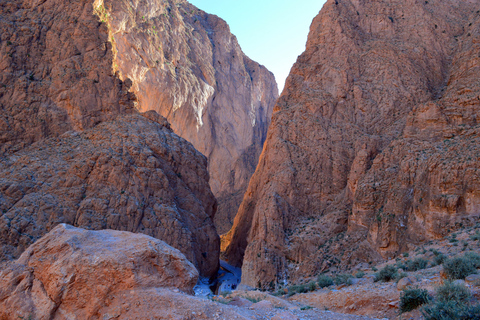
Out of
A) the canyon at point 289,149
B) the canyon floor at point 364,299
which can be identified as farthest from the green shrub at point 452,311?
the canyon at point 289,149

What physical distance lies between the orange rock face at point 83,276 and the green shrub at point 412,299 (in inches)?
230

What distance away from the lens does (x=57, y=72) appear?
3559 centimetres

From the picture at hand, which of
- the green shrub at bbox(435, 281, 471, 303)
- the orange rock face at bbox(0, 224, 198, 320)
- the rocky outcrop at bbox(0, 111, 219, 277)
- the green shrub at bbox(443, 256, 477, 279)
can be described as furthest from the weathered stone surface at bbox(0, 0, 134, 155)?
the green shrub at bbox(435, 281, 471, 303)

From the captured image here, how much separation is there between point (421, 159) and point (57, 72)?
35.7 m

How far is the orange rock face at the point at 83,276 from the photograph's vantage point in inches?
346

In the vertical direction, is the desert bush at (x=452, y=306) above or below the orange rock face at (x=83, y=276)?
above

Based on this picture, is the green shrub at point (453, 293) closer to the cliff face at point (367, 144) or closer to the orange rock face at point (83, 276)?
the orange rock face at point (83, 276)

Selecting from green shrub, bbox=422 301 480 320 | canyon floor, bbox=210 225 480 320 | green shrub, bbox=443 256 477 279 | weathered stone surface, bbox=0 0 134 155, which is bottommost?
canyon floor, bbox=210 225 480 320

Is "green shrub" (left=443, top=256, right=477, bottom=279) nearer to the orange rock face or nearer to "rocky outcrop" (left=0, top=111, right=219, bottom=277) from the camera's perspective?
the orange rock face

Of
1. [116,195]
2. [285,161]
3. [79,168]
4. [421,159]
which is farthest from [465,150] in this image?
[79,168]

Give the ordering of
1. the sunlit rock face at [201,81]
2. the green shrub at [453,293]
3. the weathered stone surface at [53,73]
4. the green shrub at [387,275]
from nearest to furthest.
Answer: the green shrub at [453,293]
the green shrub at [387,275]
the weathered stone surface at [53,73]
the sunlit rock face at [201,81]

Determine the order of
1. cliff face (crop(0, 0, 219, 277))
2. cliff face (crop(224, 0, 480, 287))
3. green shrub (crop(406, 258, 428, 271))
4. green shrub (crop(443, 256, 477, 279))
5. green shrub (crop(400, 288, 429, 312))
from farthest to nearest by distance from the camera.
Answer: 1. cliff face (crop(0, 0, 219, 277))
2. cliff face (crop(224, 0, 480, 287))
3. green shrub (crop(406, 258, 428, 271))
4. green shrub (crop(443, 256, 477, 279))
5. green shrub (crop(400, 288, 429, 312))

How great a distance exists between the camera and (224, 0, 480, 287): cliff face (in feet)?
83.8

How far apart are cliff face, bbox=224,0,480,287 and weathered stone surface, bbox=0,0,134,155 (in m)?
20.6
